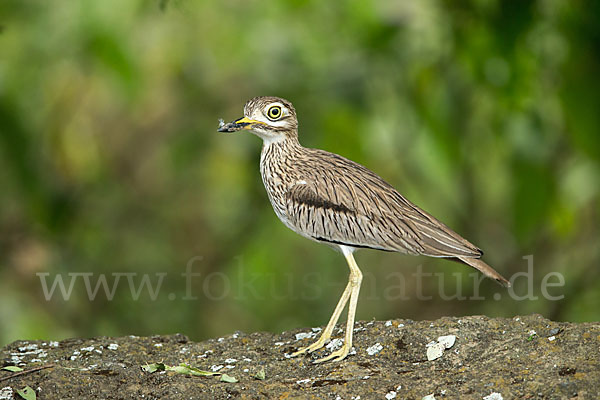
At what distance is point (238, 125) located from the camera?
5.92 metres

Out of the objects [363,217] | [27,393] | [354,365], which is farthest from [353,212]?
[27,393]

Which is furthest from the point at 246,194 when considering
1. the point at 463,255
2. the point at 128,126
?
the point at 463,255

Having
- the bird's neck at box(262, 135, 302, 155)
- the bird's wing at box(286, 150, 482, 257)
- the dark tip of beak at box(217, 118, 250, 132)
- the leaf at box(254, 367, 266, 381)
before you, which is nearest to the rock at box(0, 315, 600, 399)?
the leaf at box(254, 367, 266, 381)

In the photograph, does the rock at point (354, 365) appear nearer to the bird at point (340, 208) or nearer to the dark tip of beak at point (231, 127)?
the bird at point (340, 208)

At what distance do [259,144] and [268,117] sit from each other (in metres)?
2.62

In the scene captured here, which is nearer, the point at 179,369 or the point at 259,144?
the point at 179,369

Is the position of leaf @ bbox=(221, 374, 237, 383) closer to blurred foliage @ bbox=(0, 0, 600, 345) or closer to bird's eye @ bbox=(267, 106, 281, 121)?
bird's eye @ bbox=(267, 106, 281, 121)

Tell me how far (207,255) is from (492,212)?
363 cm

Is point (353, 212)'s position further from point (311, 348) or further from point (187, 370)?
point (187, 370)

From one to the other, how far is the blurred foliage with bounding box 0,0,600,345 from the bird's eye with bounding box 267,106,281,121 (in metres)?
0.97

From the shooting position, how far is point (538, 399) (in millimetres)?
4078

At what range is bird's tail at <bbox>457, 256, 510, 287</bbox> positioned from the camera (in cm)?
Answer: 545

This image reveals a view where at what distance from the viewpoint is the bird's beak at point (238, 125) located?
5883 mm

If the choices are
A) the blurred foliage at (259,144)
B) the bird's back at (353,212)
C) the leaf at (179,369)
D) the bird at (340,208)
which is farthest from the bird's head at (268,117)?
the leaf at (179,369)
